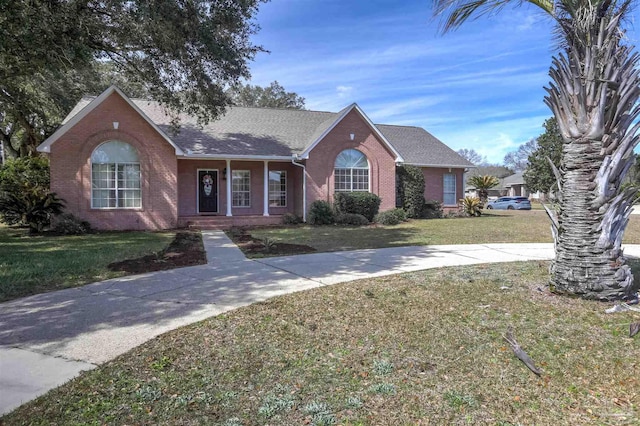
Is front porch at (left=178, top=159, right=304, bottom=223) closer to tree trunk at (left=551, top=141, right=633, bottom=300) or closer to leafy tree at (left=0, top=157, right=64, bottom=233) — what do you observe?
leafy tree at (left=0, top=157, right=64, bottom=233)

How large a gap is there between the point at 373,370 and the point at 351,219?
14517 mm

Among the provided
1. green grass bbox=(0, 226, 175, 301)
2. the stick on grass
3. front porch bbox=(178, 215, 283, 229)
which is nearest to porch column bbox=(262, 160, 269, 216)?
front porch bbox=(178, 215, 283, 229)

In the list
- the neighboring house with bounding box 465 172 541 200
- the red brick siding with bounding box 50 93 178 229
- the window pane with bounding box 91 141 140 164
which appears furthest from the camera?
the neighboring house with bounding box 465 172 541 200

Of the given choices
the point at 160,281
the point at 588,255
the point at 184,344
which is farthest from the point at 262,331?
the point at 588,255

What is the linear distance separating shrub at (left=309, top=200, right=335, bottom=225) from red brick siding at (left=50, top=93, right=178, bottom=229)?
570cm

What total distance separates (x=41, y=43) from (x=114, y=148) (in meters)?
7.82

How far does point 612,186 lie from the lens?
538cm

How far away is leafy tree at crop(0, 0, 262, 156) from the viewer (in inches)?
320

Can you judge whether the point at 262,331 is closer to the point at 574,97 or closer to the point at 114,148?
the point at 574,97

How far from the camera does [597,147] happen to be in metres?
5.37

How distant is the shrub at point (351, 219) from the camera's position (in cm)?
1798

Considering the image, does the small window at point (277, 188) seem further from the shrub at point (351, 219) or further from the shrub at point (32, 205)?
the shrub at point (32, 205)

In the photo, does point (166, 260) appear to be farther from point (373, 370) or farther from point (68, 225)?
point (68, 225)

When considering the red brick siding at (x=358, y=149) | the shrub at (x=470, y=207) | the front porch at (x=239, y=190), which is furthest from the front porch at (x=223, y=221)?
the shrub at (x=470, y=207)
